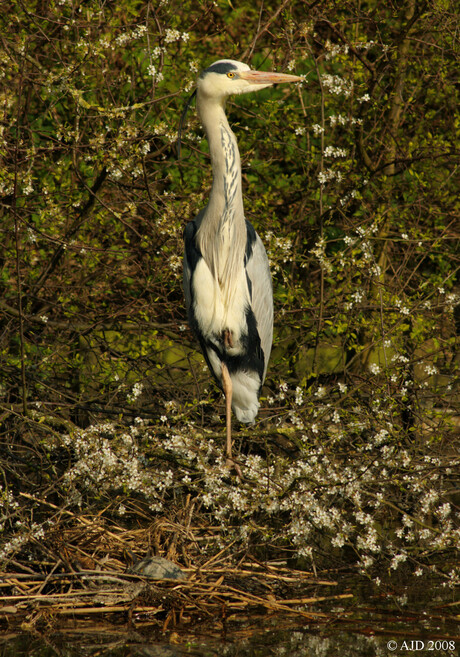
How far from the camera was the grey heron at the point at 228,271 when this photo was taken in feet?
12.6

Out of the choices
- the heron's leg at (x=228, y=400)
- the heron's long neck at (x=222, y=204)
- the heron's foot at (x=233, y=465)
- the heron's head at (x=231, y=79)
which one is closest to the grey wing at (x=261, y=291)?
the heron's long neck at (x=222, y=204)

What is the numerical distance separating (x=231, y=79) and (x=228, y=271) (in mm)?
1035

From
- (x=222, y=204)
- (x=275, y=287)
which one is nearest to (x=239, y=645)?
(x=222, y=204)

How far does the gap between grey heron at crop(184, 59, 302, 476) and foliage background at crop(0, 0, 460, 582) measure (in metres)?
0.22

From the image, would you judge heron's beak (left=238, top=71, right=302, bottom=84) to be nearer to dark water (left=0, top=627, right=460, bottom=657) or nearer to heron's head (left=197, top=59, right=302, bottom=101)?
heron's head (left=197, top=59, right=302, bottom=101)

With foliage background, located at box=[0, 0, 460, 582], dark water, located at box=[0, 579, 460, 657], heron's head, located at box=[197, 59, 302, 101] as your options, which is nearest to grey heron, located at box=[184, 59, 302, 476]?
heron's head, located at box=[197, 59, 302, 101]

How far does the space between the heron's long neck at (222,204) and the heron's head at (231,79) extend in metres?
0.08

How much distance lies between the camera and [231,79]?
3781mm

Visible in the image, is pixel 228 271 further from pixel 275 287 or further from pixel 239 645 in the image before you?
pixel 239 645

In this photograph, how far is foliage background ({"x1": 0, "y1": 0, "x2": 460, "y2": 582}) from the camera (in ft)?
12.7

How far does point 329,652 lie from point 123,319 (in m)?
2.75

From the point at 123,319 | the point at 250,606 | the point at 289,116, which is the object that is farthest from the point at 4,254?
the point at 250,606

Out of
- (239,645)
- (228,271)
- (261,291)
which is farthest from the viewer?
(261,291)

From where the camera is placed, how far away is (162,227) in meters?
4.48
